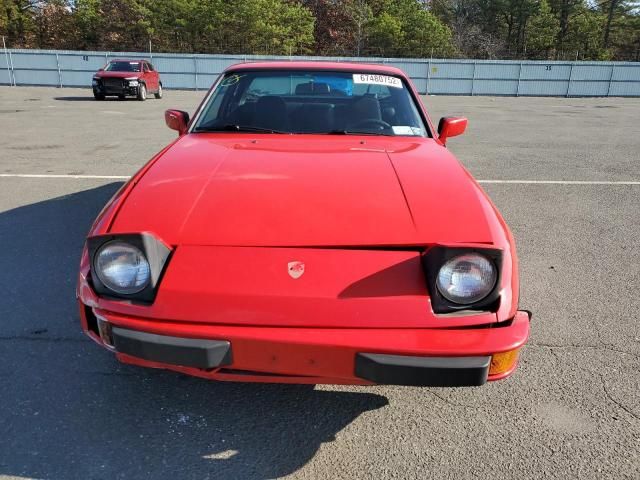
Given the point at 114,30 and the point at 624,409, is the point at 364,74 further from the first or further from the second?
the point at 114,30

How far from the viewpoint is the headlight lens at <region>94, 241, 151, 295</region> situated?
1731 millimetres

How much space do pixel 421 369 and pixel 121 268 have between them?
3.64ft

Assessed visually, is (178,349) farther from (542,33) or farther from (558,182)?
(542,33)

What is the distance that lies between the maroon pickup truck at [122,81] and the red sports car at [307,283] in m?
18.1

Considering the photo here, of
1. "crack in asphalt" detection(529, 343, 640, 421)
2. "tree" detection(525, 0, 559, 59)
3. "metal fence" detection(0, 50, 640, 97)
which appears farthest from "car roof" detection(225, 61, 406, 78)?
"tree" detection(525, 0, 559, 59)

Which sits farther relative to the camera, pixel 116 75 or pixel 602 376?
pixel 116 75

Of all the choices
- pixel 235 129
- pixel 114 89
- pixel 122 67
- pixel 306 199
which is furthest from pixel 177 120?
pixel 122 67

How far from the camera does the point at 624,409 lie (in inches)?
85.5

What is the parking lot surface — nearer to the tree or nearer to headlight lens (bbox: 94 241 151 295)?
headlight lens (bbox: 94 241 151 295)

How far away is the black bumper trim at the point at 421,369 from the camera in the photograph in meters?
1.60

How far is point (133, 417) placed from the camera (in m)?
2.06

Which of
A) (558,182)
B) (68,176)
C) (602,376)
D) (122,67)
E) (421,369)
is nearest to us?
(421,369)

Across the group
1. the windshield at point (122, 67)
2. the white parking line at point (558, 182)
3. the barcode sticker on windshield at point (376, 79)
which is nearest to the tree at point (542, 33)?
the windshield at point (122, 67)

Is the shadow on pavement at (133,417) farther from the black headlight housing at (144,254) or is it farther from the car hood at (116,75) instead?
the car hood at (116,75)
